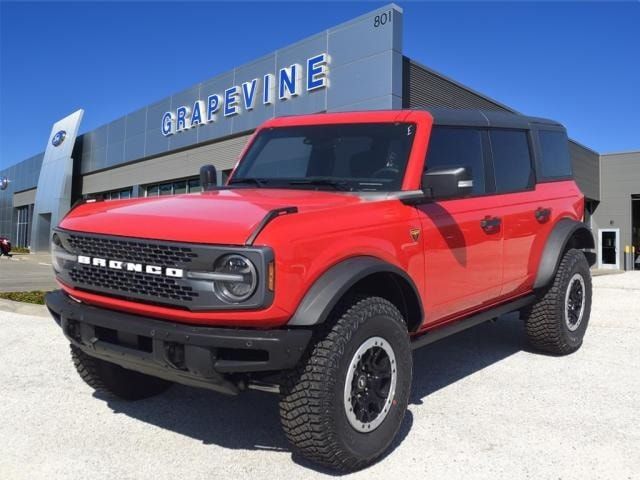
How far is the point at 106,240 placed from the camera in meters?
2.87

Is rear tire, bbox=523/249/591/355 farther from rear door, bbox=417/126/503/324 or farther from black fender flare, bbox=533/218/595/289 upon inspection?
rear door, bbox=417/126/503/324

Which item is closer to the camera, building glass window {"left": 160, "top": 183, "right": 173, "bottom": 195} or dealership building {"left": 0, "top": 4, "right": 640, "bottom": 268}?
dealership building {"left": 0, "top": 4, "right": 640, "bottom": 268}

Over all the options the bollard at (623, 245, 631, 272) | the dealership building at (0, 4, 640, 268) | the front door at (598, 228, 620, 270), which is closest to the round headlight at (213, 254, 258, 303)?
the dealership building at (0, 4, 640, 268)

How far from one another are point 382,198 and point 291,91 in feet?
44.0

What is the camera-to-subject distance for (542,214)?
187 inches

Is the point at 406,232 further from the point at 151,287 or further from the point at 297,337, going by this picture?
the point at 151,287

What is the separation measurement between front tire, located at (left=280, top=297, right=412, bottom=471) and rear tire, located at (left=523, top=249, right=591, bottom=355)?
2308 millimetres

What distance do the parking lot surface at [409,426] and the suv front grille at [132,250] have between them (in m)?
1.10

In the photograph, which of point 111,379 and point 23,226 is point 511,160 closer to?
point 111,379

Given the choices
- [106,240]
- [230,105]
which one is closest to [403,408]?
[106,240]

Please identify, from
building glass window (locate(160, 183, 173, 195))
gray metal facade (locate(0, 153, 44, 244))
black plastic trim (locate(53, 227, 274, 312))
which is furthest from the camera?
gray metal facade (locate(0, 153, 44, 244))

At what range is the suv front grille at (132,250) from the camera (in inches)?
102

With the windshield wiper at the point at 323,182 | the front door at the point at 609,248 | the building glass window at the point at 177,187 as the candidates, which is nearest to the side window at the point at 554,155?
the windshield wiper at the point at 323,182

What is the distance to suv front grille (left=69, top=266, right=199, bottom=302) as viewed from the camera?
262cm
